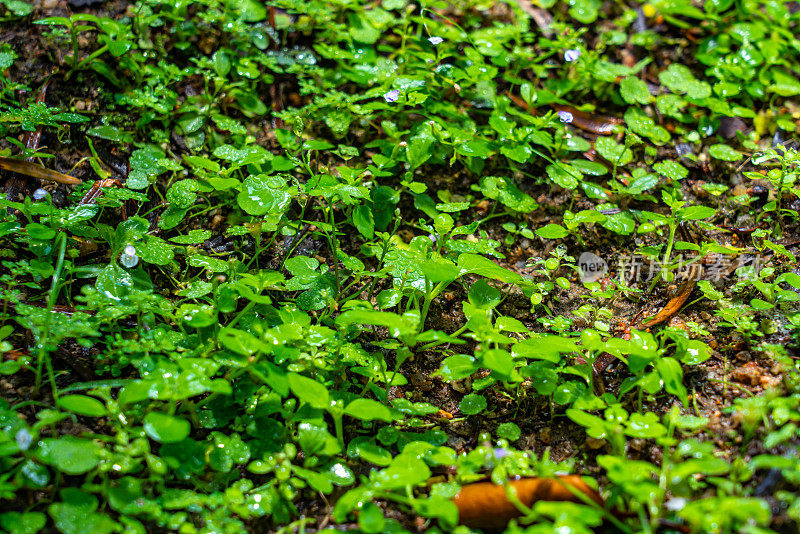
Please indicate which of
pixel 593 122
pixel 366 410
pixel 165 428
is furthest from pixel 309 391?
pixel 593 122

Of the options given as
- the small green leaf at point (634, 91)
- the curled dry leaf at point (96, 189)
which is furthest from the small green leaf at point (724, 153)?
the curled dry leaf at point (96, 189)

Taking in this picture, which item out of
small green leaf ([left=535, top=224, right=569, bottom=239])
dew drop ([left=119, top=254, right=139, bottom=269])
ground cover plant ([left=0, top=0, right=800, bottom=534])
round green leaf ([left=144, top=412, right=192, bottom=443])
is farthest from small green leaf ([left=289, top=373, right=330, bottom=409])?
small green leaf ([left=535, top=224, right=569, bottom=239])

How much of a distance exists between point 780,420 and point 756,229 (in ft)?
4.14

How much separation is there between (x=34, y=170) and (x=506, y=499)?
2.43m

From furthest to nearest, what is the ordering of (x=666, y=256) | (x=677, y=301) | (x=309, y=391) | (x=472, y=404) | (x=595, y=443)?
(x=666, y=256) < (x=677, y=301) < (x=472, y=404) < (x=595, y=443) < (x=309, y=391)

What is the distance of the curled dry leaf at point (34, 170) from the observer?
2.53 m

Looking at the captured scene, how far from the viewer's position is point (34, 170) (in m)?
2.55

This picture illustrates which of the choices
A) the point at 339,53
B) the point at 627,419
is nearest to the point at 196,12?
the point at 339,53

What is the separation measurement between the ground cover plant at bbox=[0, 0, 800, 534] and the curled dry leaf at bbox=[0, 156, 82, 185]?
12mm

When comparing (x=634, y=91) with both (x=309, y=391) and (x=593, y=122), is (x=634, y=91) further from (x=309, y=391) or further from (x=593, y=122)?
(x=309, y=391)

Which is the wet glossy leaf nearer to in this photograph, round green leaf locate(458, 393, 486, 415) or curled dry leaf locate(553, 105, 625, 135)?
round green leaf locate(458, 393, 486, 415)

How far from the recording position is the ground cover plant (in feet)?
5.59

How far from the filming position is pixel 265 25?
326cm

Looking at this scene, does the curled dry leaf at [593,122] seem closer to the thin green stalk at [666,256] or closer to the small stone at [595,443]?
the thin green stalk at [666,256]
